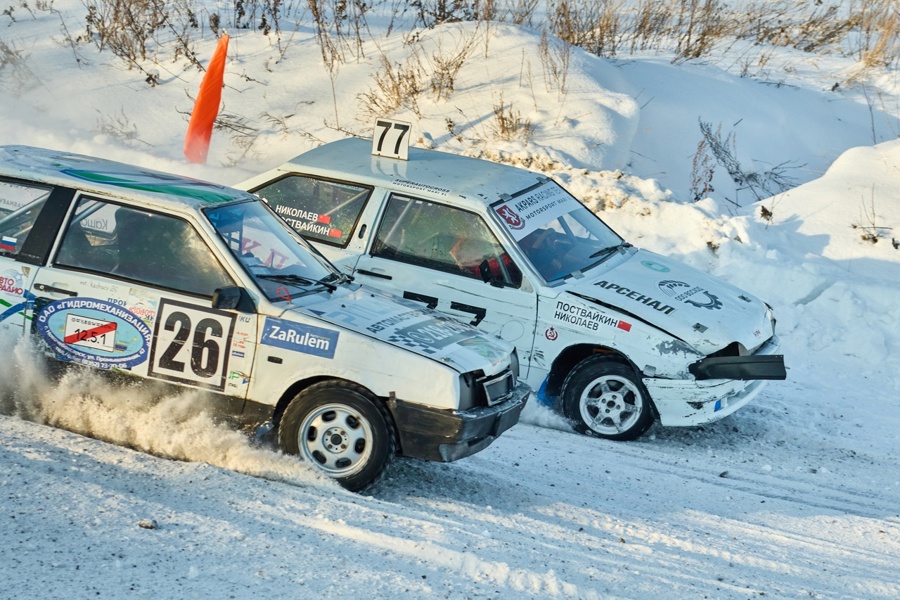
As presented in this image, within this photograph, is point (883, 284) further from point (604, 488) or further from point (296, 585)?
point (296, 585)

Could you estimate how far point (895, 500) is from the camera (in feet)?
22.2

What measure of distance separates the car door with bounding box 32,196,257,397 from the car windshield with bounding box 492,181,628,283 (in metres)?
2.65

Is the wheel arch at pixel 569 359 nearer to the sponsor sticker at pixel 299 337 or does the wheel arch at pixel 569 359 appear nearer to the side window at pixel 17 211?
the sponsor sticker at pixel 299 337

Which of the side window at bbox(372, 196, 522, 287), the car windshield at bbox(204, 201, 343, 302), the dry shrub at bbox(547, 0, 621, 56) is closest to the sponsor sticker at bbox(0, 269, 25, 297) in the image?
the car windshield at bbox(204, 201, 343, 302)

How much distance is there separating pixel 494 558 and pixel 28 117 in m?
11.9

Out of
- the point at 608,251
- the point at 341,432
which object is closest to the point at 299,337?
the point at 341,432

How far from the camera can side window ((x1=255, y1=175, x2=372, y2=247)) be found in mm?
8086

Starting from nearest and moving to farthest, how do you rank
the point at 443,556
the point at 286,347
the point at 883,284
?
the point at 443,556, the point at 286,347, the point at 883,284

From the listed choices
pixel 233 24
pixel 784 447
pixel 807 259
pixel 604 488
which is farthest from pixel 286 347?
pixel 233 24

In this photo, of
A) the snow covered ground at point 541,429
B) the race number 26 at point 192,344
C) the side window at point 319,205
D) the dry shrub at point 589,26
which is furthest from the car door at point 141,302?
the dry shrub at point 589,26

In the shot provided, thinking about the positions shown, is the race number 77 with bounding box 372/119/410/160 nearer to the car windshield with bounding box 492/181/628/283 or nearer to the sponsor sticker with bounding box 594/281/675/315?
the car windshield with bounding box 492/181/628/283

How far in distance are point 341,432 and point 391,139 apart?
3.50 metres

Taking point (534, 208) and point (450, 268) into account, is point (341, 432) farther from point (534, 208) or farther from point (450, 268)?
point (534, 208)

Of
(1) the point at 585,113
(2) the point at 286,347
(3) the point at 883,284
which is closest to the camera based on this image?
(2) the point at 286,347
